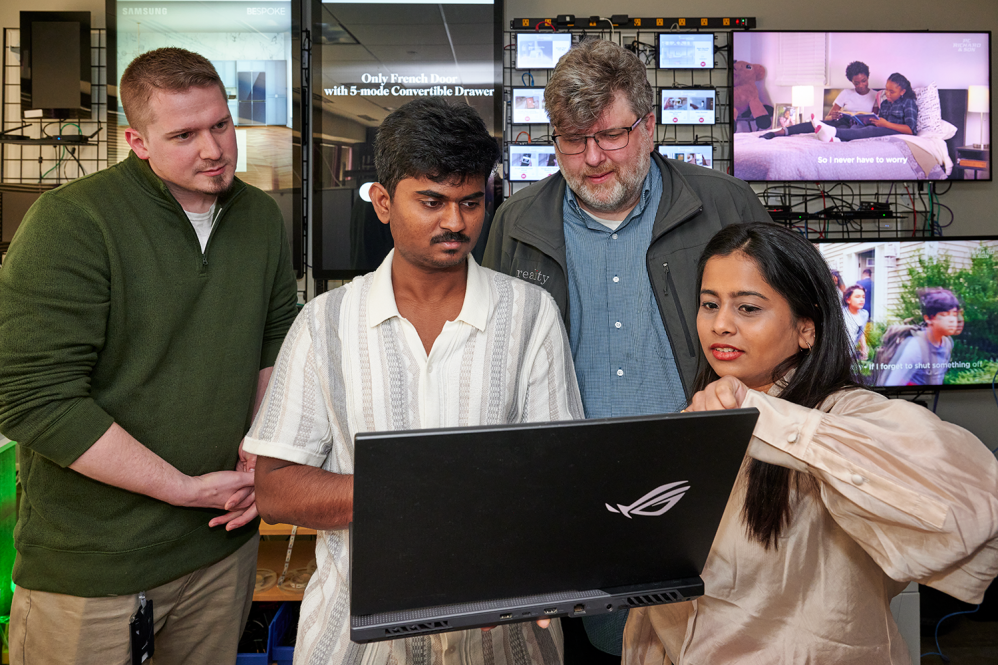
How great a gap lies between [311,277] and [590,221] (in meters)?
1.71

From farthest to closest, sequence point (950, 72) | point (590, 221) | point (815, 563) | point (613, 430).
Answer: point (950, 72)
point (590, 221)
point (815, 563)
point (613, 430)

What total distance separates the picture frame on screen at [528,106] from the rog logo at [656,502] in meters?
2.44

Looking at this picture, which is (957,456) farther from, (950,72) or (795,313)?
(950,72)

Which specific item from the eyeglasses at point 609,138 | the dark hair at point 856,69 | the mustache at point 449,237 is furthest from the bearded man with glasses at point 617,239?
the dark hair at point 856,69

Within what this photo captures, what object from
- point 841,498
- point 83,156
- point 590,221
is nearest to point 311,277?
point 83,156

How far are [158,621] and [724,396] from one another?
1.34 m

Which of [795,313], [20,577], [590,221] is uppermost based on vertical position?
[590,221]

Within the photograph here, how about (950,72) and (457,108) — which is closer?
(457,108)

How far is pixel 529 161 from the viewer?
2.98 metres

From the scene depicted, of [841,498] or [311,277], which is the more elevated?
[311,277]

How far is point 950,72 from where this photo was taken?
9.59 feet

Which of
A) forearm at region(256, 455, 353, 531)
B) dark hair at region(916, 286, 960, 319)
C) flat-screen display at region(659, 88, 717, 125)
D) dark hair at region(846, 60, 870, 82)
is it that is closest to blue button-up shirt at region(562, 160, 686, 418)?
forearm at region(256, 455, 353, 531)

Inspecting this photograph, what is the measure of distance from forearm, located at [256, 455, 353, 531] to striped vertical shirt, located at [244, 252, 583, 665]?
3 cm

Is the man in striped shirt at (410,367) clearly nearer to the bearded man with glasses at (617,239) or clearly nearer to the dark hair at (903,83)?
the bearded man with glasses at (617,239)
